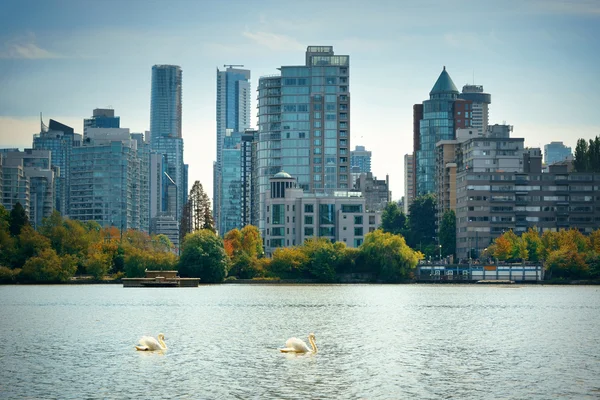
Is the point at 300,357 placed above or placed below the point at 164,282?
below

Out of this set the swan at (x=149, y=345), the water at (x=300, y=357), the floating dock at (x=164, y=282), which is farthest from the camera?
the floating dock at (x=164, y=282)

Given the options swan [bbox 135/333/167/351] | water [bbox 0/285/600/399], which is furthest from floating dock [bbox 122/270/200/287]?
swan [bbox 135/333/167/351]

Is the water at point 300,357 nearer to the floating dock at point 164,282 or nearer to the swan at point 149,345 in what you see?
the swan at point 149,345

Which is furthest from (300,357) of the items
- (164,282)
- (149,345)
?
(164,282)

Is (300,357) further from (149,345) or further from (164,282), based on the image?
(164,282)

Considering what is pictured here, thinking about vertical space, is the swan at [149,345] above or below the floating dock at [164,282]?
below

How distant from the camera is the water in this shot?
2143 inches

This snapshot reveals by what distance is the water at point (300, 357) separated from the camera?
2143 inches

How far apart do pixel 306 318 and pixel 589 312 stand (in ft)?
105

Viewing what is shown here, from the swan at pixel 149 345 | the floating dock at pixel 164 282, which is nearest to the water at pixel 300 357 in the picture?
the swan at pixel 149 345

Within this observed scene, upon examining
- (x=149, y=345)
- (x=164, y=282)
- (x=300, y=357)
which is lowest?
(x=300, y=357)

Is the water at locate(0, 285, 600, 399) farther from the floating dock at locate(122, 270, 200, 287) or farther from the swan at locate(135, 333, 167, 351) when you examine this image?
the floating dock at locate(122, 270, 200, 287)

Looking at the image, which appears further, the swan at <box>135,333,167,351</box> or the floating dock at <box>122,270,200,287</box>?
the floating dock at <box>122,270,200,287</box>

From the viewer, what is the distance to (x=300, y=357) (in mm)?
68062
